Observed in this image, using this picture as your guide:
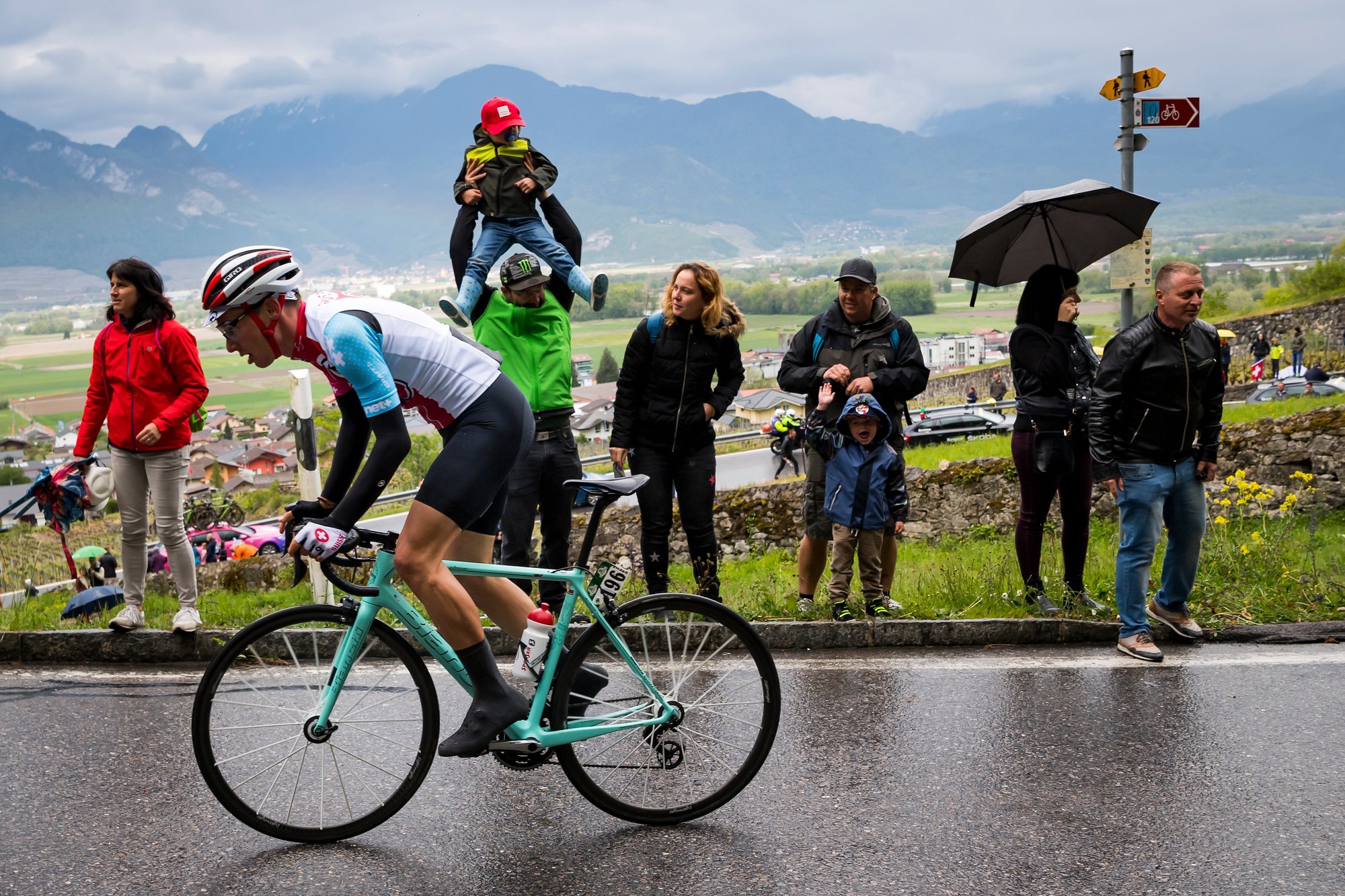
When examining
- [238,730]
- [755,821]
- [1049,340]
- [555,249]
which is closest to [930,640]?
[1049,340]

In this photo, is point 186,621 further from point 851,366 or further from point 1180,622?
point 1180,622

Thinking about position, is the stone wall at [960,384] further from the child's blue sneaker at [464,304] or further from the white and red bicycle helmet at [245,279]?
the white and red bicycle helmet at [245,279]

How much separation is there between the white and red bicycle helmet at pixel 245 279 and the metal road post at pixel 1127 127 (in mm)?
6937

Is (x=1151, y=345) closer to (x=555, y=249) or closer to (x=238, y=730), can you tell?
(x=555, y=249)

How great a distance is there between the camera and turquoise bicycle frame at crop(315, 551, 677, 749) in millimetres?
3789

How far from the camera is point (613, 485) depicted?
3711 mm

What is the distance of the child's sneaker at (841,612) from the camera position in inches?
241

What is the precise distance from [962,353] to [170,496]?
5066cm

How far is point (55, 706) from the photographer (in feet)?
17.2

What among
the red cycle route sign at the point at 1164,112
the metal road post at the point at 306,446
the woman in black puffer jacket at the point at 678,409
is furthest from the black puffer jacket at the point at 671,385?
the red cycle route sign at the point at 1164,112

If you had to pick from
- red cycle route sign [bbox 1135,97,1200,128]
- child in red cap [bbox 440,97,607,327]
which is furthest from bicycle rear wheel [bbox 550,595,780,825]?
red cycle route sign [bbox 1135,97,1200,128]

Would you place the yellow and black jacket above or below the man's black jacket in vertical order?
above

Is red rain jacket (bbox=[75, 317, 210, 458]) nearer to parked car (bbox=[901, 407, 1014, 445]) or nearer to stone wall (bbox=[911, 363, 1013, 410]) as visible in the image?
parked car (bbox=[901, 407, 1014, 445])

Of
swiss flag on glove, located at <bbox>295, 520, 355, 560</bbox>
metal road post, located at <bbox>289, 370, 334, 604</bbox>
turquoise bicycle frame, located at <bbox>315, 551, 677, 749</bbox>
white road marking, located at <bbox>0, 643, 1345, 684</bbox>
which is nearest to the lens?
swiss flag on glove, located at <bbox>295, 520, 355, 560</bbox>
